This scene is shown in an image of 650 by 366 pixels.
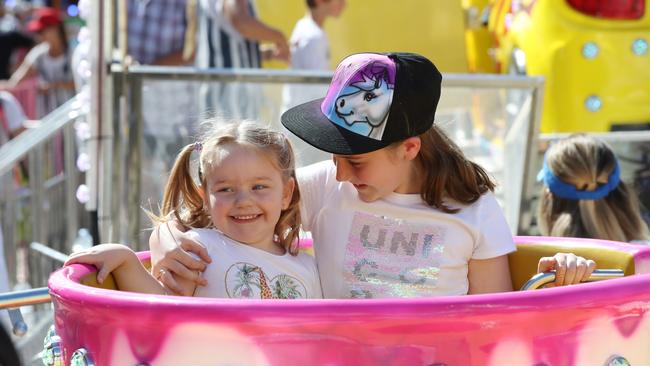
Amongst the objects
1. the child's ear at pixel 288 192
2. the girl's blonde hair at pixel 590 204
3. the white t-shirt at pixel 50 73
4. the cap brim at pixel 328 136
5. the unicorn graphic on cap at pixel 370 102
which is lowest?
the white t-shirt at pixel 50 73

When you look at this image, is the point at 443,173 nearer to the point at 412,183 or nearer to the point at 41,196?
the point at 412,183

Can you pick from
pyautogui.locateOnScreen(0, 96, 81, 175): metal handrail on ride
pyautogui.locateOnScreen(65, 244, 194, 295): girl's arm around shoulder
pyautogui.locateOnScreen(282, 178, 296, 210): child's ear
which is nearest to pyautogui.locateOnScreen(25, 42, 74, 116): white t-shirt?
pyautogui.locateOnScreen(0, 96, 81, 175): metal handrail on ride

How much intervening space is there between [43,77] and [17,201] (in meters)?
4.67

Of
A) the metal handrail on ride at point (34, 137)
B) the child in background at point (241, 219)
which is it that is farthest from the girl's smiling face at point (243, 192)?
the metal handrail on ride at point (34, 137)

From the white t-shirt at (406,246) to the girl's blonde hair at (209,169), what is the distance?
12 centimetres

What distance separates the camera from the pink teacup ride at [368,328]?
188 centimetres

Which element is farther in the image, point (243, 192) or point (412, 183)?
point (412, 183)

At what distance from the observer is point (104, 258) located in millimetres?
2357

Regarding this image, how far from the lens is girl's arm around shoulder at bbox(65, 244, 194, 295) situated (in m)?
2.35

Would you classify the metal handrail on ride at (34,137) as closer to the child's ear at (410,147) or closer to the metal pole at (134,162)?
the metal pole at (134,162)

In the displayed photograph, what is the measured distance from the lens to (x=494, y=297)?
1906 mm

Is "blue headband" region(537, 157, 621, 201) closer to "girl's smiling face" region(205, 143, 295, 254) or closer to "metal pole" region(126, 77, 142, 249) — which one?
"girl's smiling face" region(205, 143, 295, 254)

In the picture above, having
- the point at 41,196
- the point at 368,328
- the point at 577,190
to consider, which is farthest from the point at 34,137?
the point at 368,328

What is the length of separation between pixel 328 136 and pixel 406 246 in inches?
14.9
